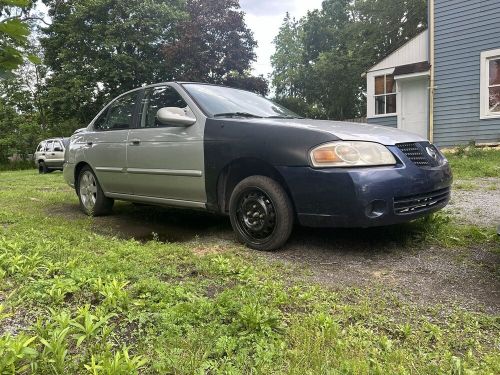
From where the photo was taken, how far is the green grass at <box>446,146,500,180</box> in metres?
7.91

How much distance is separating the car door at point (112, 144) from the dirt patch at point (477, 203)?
3.74 meters

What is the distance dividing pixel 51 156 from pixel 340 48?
24.3 meters

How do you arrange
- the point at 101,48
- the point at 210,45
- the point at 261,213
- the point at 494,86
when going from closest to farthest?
1. the point at 261,213
2. the point at 494,86
3. the point at 210,45
4. the point at 101,48

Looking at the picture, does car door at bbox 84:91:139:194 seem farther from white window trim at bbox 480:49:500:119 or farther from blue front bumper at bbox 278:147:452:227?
white window trim at bbox 480:49:500:119

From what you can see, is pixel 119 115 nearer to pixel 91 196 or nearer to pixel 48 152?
pixel 91 196

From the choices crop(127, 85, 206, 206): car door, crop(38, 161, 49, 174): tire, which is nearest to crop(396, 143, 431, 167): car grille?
crop(127, 85, 206, 206): car door

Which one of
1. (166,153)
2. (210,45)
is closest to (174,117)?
(166,153)

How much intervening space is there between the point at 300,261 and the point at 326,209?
0.46m

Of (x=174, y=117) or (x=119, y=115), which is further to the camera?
(x=119, y=115)

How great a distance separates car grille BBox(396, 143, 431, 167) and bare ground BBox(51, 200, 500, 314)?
2.28 feet

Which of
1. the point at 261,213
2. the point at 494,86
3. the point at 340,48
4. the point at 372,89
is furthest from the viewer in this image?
the point at 340,48

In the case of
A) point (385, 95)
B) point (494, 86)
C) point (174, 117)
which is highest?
point (385, 95)

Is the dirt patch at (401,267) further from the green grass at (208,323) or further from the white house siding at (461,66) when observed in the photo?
the white house siding at (461,66)

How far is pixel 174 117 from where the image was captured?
12.8 feet
